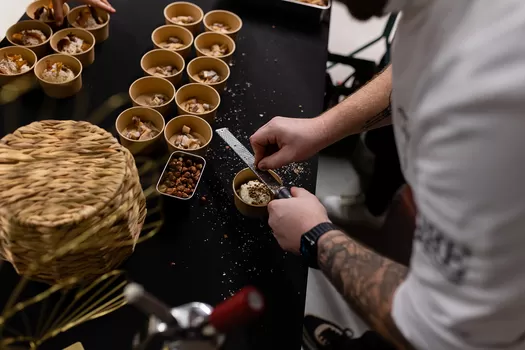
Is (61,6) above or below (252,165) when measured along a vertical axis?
above

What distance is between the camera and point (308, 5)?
1.52 m

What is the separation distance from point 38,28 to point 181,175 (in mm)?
647

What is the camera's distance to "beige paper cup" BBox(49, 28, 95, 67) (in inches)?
49.8

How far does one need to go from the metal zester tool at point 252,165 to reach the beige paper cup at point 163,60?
0.25m

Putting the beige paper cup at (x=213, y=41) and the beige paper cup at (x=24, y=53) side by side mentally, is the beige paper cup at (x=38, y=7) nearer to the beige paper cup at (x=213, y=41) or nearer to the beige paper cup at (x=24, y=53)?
the beige paper cup at (x=24, y=53)

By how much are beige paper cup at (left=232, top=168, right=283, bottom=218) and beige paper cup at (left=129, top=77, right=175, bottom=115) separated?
275mm

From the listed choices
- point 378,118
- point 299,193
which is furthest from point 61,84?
point 378,118

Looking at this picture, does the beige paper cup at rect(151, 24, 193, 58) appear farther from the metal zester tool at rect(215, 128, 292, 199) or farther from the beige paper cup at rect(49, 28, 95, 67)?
the metal zester tool at rect(215, 128, 292, 199)

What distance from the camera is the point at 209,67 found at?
52.6 inches

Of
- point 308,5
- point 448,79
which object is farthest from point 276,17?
point 448,79

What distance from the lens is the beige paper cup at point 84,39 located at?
4.15 ft

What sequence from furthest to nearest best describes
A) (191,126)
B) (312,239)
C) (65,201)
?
1. (191,126)
2. (312,239)
3. (65,201)

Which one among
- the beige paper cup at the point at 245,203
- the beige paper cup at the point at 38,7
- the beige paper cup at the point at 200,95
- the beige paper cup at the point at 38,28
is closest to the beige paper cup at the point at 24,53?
the beige paper cup at the point at 38,28

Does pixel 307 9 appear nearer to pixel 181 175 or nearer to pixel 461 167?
pixel 181 175
